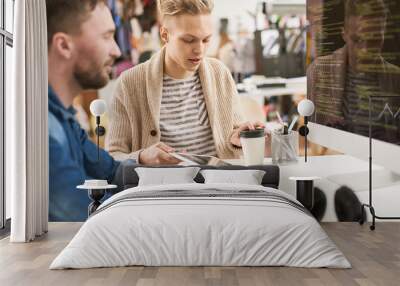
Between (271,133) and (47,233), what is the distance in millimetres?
2551

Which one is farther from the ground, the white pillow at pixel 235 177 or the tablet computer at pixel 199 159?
the tablet computer at pixel 199 159

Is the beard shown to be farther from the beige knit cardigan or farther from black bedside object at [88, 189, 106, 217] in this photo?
black bedside object at [88, 189, 106, 217]

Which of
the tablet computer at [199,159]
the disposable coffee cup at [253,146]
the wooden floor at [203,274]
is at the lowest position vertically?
the wooden floor at [203,274]

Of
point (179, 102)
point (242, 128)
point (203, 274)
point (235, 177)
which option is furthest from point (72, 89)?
point (203, 274)

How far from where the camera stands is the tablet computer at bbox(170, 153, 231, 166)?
8109 millimetres

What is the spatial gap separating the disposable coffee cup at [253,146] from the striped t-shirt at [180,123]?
1.09 ft

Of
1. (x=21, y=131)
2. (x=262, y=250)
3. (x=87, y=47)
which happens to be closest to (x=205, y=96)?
(x=87, y=47)

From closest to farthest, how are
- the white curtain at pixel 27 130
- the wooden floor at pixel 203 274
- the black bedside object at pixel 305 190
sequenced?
1. the wooden floor at pixel 203 274
2. the white curtain at pixel 27 130
3. the black bedside object at pixel 305 190

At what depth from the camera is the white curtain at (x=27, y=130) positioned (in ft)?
22.5

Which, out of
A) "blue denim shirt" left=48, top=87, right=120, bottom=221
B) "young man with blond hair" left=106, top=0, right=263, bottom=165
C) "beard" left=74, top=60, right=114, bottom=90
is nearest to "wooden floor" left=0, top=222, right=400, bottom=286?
"blue denim shirt" left=48, top=87, right=120, bottom=221

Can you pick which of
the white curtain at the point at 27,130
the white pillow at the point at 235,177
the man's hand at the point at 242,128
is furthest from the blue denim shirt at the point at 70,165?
the man's hand at the point at 242,128

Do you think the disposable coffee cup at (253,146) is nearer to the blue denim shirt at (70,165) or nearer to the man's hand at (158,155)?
the man's hand at (158,155)

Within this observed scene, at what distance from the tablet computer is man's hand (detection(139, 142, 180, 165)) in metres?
0.05

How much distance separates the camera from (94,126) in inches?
321
